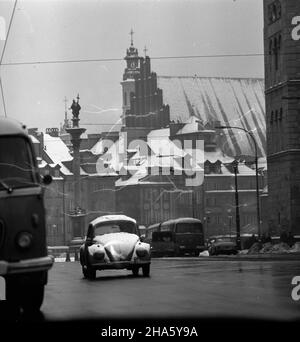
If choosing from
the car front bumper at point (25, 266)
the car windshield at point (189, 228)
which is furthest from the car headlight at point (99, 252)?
the car windshield at point (189, 228)

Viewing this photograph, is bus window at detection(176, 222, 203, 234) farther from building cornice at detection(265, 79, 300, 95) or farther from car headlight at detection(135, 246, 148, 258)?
car headlight at detection(135, 246, 148, 258)

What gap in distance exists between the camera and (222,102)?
282 ft

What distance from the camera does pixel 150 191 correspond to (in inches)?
2026

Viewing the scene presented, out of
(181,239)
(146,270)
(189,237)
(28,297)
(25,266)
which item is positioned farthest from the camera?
(189,237)

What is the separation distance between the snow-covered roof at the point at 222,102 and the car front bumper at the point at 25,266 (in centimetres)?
6388

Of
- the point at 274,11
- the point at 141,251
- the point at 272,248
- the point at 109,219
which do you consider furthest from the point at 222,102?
the point at 141,251

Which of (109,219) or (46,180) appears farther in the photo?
(109,219)

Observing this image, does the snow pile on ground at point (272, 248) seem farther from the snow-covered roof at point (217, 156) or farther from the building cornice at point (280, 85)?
the snow-covered roof at point (217, 156)

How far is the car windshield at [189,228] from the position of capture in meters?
57.4

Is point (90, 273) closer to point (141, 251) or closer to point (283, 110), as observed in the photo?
point (141, 251)

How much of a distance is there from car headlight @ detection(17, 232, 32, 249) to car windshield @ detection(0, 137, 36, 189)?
61cm

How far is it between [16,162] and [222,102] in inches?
2919

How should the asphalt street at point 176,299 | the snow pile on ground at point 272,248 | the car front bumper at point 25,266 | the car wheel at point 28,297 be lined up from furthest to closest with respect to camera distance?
the snow pile on ground at point 272,248, the car wheel at point 28,297, the asphalt street at point 176,299, the car front bumper at point 25,266
